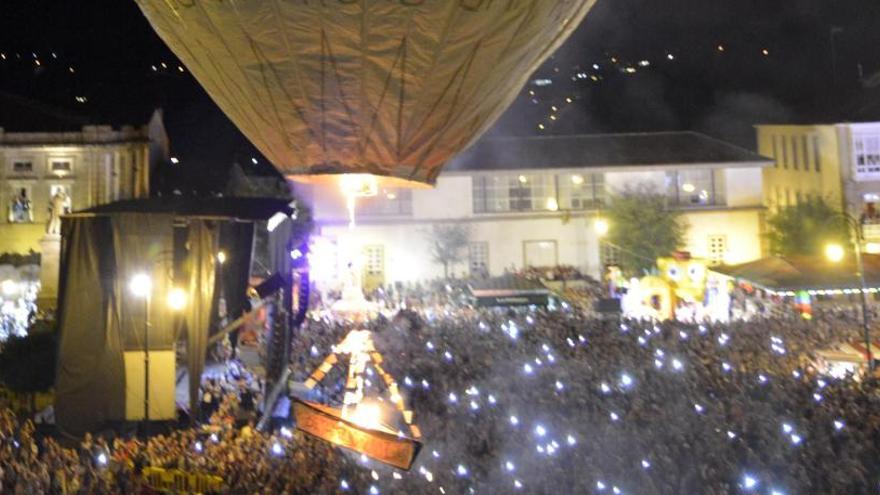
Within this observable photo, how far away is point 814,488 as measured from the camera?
5492 millimetres

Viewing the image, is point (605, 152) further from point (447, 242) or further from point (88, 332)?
point (88, 332)

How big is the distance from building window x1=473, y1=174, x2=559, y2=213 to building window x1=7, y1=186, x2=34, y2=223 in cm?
1800

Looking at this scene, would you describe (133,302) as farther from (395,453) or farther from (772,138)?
(772,138)

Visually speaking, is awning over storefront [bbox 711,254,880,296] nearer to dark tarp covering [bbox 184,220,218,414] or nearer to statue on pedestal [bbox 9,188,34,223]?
dark tarp covering [bbox 184,220,218,414]

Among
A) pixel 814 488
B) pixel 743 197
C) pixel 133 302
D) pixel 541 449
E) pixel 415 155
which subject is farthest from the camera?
pixel 743 197

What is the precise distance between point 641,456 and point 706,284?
13170mm

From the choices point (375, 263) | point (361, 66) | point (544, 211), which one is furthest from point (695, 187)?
point (361, 66)

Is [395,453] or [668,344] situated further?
[668,344]

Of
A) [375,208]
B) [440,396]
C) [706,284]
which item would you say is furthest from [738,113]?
[440,396]

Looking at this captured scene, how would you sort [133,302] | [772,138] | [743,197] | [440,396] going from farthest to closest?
[772,138]
[743,197]
[133,302]
[440,396]

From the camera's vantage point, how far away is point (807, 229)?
2664cm

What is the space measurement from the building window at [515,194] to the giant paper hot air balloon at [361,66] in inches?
999

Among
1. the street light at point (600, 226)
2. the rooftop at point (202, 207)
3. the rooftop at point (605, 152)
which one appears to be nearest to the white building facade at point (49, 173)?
the rooftop at point (605, 152)

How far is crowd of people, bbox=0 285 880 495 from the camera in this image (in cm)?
551
